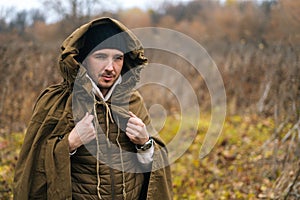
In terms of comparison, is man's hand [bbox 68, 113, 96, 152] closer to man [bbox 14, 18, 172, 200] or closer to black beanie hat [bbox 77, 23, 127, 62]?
man [bbox 14, 18, 172, 200]

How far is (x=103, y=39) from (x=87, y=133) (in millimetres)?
622

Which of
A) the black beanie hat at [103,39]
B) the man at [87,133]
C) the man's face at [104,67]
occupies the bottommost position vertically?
the man at [87,133]

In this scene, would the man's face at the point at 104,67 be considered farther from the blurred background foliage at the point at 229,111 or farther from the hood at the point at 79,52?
the blurred background foliage at the point at 229,111

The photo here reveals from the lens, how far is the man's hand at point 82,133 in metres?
2.08

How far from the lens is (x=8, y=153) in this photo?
492 centimetres

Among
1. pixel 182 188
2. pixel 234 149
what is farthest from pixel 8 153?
pixel 234 149

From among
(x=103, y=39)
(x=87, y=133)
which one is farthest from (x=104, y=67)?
(x=87, y=133)

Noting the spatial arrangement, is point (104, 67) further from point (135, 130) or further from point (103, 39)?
point (135, 130)

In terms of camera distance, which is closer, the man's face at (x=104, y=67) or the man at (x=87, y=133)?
the man at (x=87, y=133)

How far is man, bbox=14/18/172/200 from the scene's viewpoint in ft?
6.89

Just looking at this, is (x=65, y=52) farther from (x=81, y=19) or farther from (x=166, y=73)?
(x=166, y=73)

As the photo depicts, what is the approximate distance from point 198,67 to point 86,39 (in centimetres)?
865

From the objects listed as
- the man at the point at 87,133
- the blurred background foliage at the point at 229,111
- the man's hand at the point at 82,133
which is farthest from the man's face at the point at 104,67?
the blurred background foliage at the point at 229,111

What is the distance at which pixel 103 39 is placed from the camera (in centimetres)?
231
